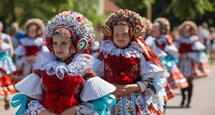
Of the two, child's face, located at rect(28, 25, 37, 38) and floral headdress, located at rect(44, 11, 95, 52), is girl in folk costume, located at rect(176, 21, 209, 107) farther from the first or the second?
floral headdress, located at rect(44, 11, 95, 52)

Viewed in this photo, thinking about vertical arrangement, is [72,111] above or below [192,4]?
below

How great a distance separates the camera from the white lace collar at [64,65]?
11.4ft

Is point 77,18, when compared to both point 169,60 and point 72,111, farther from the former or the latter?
point 169,60

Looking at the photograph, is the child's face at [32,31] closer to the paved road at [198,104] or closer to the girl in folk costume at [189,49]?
the paved road at [198,104]

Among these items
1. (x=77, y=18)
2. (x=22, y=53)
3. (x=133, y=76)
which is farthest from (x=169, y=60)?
(x=77, y=18)

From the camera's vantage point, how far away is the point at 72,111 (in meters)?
3.45

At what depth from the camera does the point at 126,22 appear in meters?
4.35

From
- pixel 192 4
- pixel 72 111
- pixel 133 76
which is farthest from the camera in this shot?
pixel 192 4

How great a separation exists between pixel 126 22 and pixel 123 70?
54cm

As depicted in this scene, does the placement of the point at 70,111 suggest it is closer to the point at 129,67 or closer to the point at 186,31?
the point at 129,67

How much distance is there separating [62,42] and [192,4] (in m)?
9.81

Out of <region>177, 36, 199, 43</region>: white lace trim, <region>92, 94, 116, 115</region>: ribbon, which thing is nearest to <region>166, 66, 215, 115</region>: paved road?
<region>177, 36, 199, 43</region>: white lace trim

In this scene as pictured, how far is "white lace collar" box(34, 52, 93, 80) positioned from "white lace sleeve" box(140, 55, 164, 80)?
0.89 m

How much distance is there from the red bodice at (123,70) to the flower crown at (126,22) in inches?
11.7
